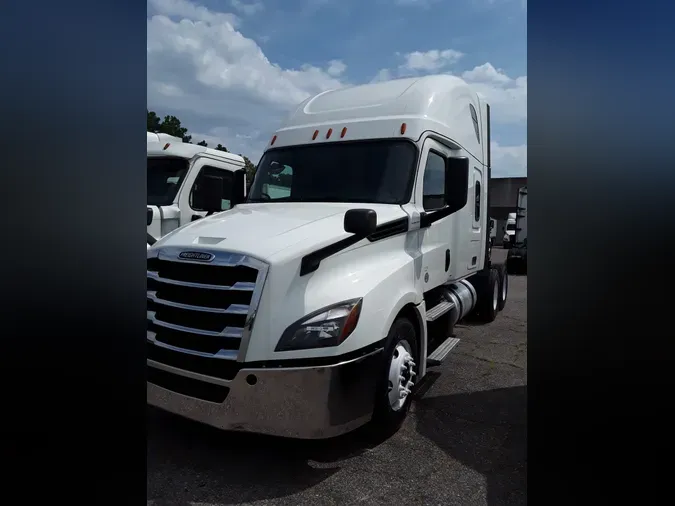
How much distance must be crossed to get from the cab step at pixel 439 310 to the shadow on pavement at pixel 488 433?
762 millimetres

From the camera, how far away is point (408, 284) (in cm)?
381

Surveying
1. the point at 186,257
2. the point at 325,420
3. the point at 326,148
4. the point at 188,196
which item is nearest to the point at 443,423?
the point at 325,420

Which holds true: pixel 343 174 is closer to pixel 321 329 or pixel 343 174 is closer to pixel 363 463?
pixel 321 329

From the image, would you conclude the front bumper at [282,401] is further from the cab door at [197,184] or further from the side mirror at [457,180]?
the cab door at [197,184]

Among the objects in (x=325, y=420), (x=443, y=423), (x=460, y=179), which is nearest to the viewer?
(x=325, y=420)

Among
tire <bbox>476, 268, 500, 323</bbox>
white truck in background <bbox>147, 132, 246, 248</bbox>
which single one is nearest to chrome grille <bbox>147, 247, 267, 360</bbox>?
white truck in background <bbox>147, 132, 246, 248</bbox>

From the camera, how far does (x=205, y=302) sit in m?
3.13

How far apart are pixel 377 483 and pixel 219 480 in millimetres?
1009

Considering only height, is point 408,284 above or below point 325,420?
above

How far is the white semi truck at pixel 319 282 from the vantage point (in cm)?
286

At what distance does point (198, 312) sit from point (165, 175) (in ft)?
15.7

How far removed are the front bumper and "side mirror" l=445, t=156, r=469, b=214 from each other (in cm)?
201

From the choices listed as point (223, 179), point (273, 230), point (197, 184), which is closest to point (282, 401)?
point (273, 230)
